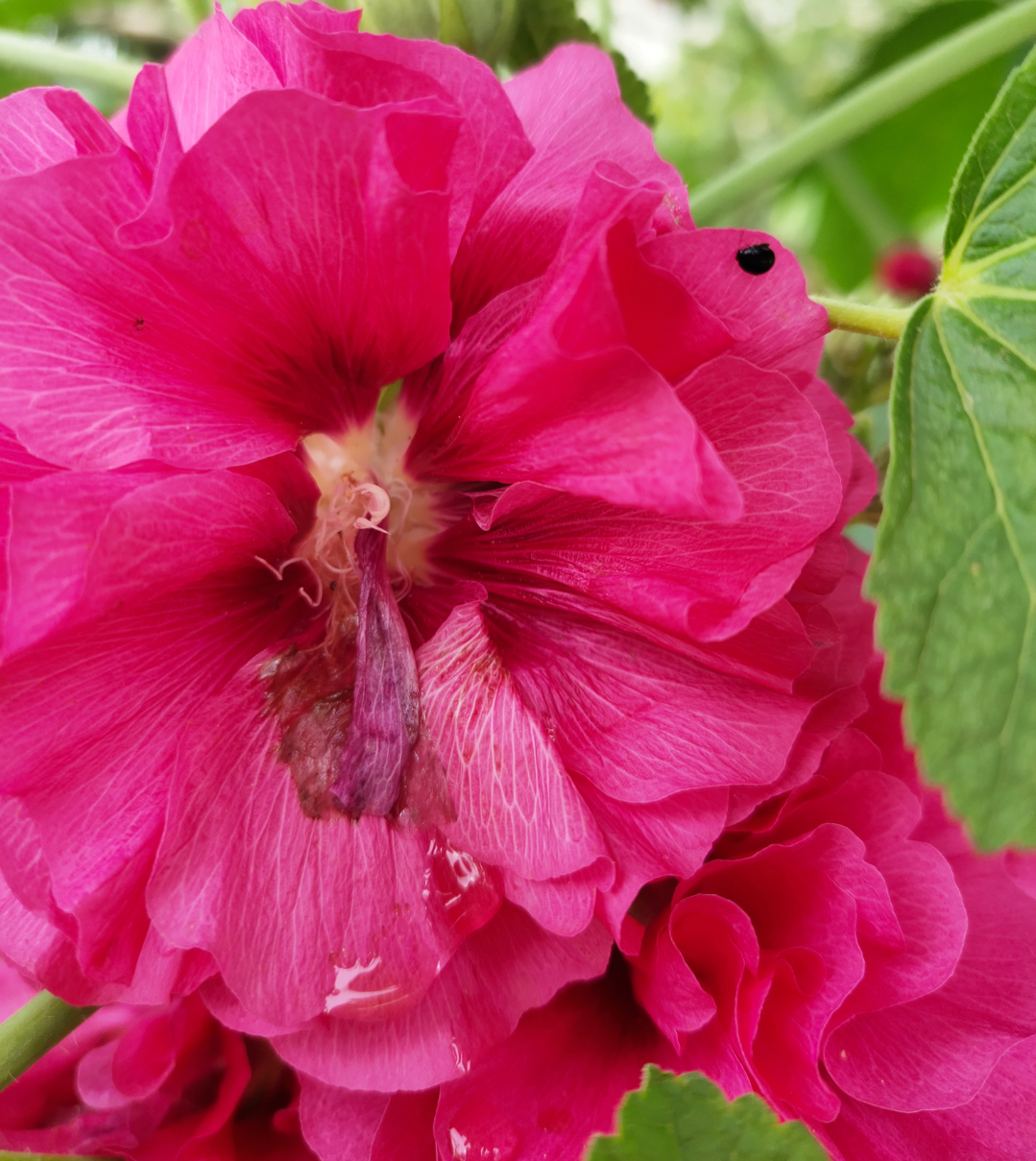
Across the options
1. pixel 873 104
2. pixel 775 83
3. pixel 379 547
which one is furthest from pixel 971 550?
pixel 775 83

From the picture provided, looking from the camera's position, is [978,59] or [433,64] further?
[978,59]

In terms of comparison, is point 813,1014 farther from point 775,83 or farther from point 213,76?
point 775,83

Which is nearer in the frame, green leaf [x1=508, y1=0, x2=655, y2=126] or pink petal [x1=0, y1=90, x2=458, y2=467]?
pink petal [x1=0, y1=90, x2=458, y2=467]

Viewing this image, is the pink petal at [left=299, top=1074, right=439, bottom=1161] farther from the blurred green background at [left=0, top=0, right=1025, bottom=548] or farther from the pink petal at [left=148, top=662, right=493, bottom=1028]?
the blurred green background at [left=0, top=0, right=1025, bottom=548]

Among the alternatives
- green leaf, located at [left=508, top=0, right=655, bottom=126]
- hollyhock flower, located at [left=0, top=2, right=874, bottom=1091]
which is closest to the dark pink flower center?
hollyhock flower, located at [left=0, top=2, right=874, bottom=1091]

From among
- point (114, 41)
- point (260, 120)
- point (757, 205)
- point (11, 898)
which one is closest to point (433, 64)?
point (260, 120)

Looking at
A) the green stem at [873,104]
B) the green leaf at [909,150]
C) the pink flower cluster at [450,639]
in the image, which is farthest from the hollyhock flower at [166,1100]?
the green leaf at [909,150]

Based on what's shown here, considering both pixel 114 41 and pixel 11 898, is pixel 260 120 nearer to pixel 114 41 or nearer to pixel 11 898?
pixel 11 898
